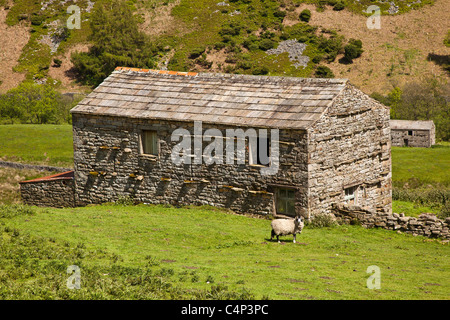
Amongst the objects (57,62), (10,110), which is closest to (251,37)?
(57,62)

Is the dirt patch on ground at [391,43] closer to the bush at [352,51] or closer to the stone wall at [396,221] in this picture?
the bush at [352,51]

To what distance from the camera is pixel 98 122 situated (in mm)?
28219

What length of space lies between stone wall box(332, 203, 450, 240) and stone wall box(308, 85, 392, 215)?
70 cm

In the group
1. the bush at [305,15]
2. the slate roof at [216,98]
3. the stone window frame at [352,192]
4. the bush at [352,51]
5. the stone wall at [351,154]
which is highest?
the bush at [305,15]

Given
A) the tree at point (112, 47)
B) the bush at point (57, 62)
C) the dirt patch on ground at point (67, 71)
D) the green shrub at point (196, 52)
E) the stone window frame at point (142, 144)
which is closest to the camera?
the stone window frame at point (142, 144)

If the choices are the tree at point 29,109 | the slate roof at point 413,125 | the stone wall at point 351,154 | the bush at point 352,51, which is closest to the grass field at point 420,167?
the slate roof at point 413,125

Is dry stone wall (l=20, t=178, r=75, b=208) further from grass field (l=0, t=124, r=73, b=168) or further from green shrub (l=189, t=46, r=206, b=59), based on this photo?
green shrub (l=189, t=46, r=206, b=59)

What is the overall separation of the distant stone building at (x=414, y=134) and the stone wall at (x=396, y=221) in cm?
3787

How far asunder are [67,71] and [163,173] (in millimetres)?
62836

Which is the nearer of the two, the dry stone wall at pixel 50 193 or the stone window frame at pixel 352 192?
the stone window frame at pixel 352 192

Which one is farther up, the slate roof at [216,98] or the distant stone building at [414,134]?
the slate roof at [216,98]

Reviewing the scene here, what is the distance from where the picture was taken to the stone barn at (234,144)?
79.5 ft

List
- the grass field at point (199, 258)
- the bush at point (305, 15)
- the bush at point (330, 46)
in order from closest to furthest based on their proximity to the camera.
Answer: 1. the grass field at point (199, 258)
2. the bush at point (330, 46)
3. the bush at point (305, 15)

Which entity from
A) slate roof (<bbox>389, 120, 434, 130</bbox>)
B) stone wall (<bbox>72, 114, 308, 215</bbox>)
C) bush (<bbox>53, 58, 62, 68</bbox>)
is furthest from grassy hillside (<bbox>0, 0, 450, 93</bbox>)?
stone wall (<bbox>72, 114, 308, 215</bbox>)
